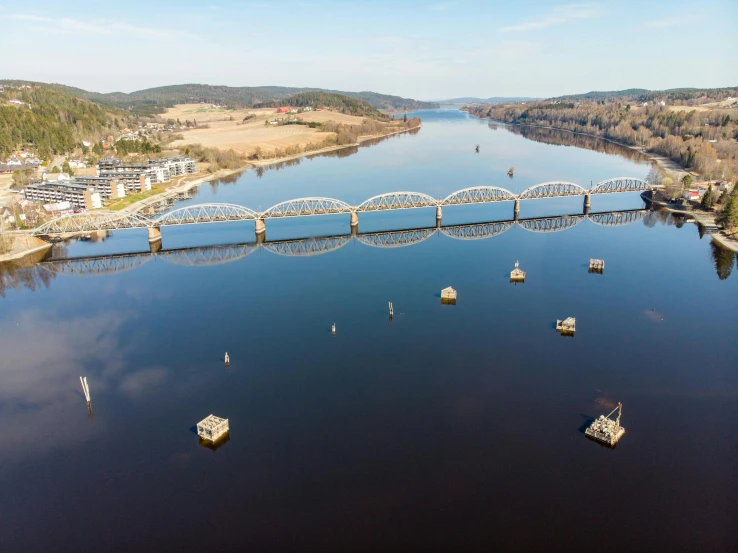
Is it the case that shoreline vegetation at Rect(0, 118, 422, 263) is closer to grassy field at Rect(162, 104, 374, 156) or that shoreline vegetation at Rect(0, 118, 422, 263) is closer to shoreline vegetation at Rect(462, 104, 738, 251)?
grassy field at Rect(162, 104, 374, 156)

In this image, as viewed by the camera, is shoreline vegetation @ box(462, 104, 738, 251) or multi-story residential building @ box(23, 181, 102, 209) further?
multi-story residential building @ box(23, 181, 102, 209)

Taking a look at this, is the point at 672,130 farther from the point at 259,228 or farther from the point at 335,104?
the point at 335,104

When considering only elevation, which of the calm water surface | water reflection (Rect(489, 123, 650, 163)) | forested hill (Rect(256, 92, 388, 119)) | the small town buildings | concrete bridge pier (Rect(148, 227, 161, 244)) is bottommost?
the calm water surface

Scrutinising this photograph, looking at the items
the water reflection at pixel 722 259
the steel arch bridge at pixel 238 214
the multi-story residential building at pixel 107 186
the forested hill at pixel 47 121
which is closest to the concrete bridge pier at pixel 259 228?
the steel arch bridge at pixel 238 214

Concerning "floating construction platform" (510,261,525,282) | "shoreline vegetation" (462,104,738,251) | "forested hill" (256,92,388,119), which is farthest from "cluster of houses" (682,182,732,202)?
"forested hill" (256,92,388,119)

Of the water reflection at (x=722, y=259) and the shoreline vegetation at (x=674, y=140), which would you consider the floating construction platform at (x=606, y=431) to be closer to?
the water reflection at (x=722, y=259)

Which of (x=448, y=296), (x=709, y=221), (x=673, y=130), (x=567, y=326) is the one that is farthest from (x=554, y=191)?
(x=673, y=130)

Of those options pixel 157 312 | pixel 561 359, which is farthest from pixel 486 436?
pixel 157 312
